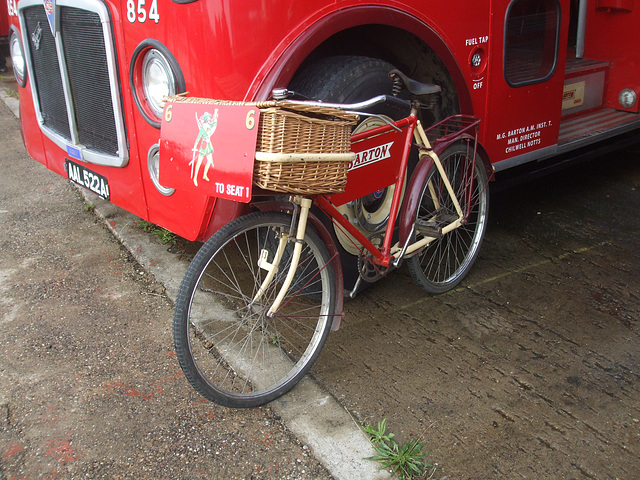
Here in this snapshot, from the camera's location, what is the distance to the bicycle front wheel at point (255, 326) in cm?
223

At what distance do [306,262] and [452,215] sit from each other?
976mm

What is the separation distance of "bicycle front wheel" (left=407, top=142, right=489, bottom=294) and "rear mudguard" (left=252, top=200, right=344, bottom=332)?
0.57 metres

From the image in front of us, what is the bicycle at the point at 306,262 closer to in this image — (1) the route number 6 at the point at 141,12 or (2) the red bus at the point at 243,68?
(2) the red bus at the point at 243,68

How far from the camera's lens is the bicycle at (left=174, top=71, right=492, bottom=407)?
91.7 inches

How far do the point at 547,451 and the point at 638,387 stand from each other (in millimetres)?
605

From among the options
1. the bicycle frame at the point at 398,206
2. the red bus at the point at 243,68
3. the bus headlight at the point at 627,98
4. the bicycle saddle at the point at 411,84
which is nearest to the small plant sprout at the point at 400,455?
the bicycle frame at the point at 398,206

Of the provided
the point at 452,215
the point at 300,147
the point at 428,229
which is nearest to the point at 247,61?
the point at 300,147

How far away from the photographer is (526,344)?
2869 mm

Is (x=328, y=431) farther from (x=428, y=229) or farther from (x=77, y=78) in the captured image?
(x=77, y=78)

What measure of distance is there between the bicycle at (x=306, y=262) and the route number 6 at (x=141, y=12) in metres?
0.88

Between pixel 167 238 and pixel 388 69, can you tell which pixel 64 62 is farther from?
pixel 388 69

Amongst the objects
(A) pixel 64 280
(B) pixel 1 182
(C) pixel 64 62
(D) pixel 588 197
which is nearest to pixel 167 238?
(A) pixel 64 280

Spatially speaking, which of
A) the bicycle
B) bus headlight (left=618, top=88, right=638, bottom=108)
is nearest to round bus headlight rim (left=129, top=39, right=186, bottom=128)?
the bicycle

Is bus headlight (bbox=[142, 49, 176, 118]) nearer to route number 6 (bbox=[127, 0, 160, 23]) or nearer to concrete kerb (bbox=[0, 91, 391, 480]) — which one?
route number 6 (bbox=[127, 0, 160, 23])
